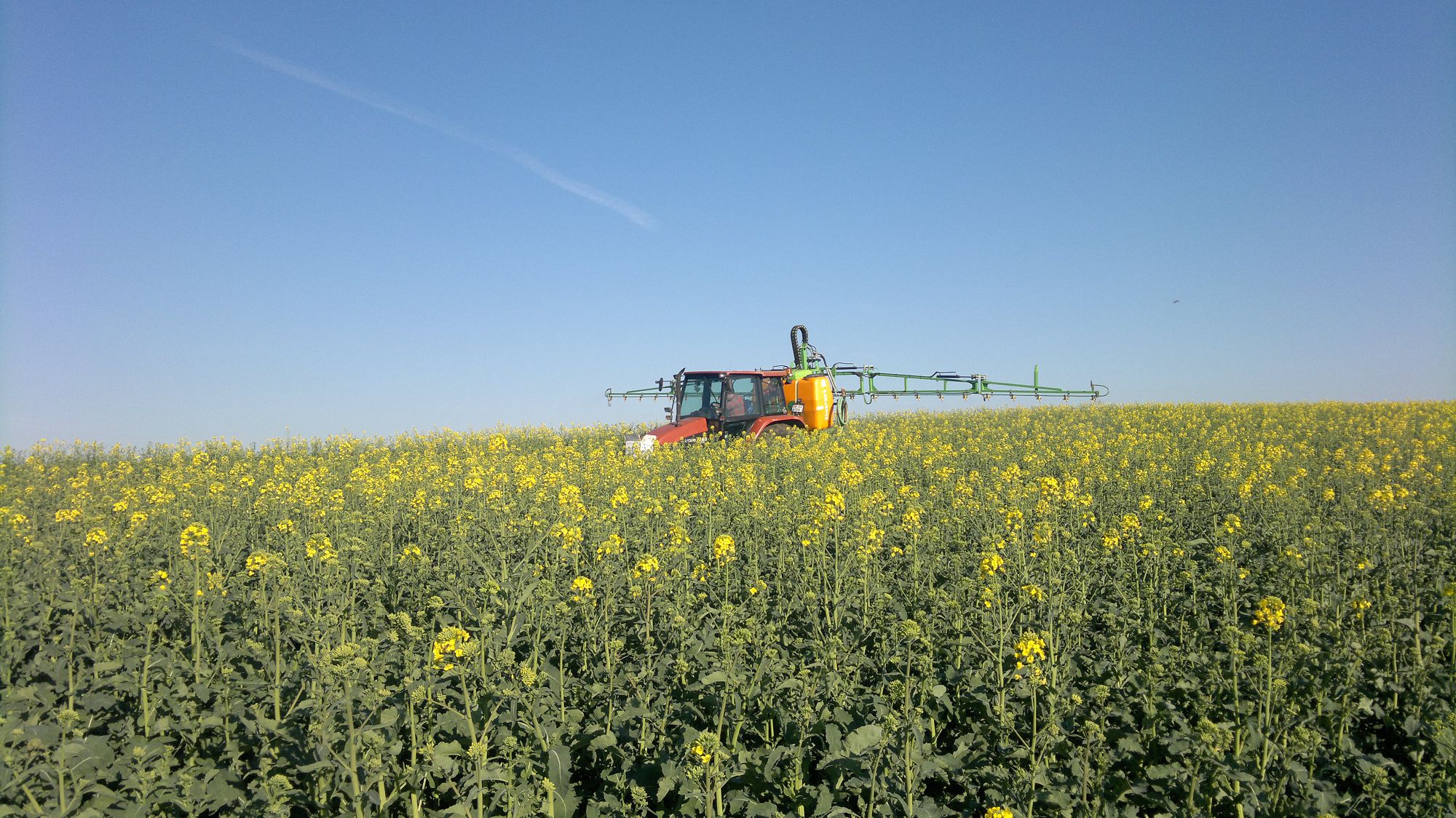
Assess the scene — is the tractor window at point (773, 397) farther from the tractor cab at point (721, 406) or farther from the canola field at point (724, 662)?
the canola field at point (724, 662)

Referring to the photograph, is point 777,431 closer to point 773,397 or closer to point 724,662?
point 773,397

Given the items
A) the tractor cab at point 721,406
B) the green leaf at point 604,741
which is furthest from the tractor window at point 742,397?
the green leaf at point 604,741

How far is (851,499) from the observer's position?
934cm

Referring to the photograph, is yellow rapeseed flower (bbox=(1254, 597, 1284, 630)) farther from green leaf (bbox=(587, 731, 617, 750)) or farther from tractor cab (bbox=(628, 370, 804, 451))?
tractor cab (bbox=(628, 370, 804, 451))

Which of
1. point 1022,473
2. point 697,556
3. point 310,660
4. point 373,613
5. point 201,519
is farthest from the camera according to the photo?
point 1022,473

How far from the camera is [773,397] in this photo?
18016mm

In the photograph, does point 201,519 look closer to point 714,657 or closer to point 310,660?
point 310,660

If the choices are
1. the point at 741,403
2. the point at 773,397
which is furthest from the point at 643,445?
the point at 773,397

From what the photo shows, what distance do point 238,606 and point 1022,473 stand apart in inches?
410

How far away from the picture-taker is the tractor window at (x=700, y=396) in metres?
16.6

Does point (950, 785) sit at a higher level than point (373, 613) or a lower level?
lower

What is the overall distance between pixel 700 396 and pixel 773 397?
2.04 m

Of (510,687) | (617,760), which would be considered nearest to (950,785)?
(617,760)

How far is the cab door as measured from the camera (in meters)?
16.6
